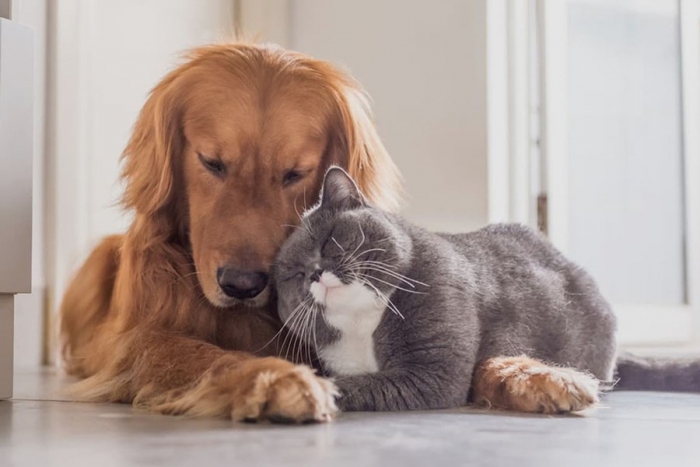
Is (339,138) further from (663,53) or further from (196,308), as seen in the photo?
(663,53)

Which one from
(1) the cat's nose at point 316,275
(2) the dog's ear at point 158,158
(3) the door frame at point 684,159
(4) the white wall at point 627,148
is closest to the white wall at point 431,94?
(3) the door frame at point 684,159

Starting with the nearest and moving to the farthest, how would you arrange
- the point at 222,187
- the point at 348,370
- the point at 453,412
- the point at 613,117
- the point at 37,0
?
the point at 453,412
the point at 348,370
the point at 222,187
the point at 37,0
the point at 613,117

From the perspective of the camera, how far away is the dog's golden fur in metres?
1.55

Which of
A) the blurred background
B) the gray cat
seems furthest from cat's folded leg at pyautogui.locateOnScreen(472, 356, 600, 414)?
the blurred background

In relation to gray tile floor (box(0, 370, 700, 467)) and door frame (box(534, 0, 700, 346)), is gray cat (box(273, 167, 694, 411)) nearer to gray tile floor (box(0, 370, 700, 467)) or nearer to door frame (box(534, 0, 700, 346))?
gray tile floor (box(0, 370, 700, 467))

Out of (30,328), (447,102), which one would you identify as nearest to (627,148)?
(447,102)

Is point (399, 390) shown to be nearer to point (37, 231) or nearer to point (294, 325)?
point (294, 325)

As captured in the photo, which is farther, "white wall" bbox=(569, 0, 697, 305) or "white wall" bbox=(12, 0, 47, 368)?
"white wall" bbox=(569, 0, 697, 305)

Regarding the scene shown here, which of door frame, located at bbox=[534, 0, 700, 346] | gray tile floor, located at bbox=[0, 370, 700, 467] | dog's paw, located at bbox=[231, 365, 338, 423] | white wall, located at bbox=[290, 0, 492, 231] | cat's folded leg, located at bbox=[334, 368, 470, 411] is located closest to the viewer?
gray tile floor, located at bbox=[0, 370, 700, 467]

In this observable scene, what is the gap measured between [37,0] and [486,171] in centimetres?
126

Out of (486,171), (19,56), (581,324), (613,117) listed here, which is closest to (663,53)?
(613,117)

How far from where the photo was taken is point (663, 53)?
328 centimetres

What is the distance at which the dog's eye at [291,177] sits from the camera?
1.64m

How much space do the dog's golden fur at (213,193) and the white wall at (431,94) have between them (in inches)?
30.1
